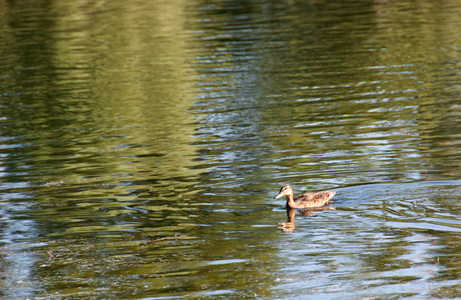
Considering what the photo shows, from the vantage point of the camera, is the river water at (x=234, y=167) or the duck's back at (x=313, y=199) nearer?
the river water at (x=234, y=167)

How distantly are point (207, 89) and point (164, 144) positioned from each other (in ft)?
Result: 23.8

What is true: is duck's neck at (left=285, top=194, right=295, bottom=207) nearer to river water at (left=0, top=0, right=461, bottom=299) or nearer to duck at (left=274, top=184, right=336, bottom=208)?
duck at (left=274, top=184, right=336, bottom=208)

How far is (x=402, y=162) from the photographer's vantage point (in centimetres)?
1434

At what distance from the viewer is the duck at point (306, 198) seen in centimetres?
1199

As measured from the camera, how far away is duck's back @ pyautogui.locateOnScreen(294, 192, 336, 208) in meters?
12.0

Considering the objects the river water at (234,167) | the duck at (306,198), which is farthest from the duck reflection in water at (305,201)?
the river water at (234,167)

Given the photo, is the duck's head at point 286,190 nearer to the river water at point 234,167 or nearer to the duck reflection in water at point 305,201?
the duck reflection in water at point 305,201

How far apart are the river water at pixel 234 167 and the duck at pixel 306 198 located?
18 centimetres

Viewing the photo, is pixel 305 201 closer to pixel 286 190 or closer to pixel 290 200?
pixel 290 200

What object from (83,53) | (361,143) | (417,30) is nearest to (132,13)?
(83,53)

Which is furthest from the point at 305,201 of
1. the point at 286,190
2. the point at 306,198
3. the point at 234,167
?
the point at 234,167

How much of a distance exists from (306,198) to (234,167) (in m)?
3.17

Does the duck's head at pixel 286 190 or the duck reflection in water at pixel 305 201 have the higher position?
the duck's head at pixel 286 190

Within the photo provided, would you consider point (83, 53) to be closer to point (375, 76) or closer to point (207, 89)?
point (207, 89)
